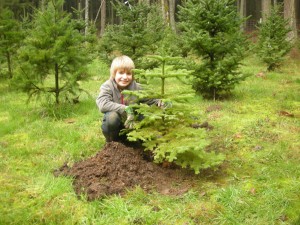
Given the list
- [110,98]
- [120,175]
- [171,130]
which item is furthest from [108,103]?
[120,175]

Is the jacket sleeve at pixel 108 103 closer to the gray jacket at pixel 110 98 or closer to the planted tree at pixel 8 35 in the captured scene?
the gray jacket at pixel 110 98

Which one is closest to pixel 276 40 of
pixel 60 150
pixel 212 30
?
pixel 212 30

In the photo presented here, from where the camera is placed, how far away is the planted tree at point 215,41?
7695 mm

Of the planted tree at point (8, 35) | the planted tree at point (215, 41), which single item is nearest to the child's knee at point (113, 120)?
the planted tree at point (215, 41)

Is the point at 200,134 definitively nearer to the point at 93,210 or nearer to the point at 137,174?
the point at 137,174

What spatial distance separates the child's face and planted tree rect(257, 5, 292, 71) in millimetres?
8844

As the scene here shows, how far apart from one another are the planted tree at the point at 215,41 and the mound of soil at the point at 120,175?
3980 millimetres

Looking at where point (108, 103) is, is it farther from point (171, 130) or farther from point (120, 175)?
point (120, 175)

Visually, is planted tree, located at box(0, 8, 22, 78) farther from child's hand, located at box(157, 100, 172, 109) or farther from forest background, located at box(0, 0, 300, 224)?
child's hand, located at box(157, 100, 172, 109)

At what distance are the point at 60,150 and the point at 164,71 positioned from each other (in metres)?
2.25

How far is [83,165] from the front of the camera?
4395 mm

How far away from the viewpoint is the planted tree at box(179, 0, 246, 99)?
7695 mm

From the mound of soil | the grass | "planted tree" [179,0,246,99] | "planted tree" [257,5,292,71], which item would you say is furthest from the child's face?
"planted tree" [257,5,292,71]

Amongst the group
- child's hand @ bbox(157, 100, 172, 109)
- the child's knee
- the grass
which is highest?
child's hand @ bbox(157, 100, 172, 109)
